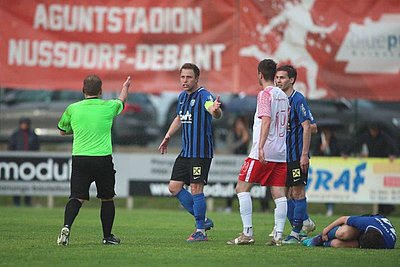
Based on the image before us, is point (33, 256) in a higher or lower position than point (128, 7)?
lower

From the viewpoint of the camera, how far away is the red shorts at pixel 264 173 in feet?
39.7

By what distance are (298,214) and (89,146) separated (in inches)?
110

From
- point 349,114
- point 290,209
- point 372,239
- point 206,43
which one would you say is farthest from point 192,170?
point 349,114

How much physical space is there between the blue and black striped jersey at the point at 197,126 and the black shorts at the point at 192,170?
7 centimetres

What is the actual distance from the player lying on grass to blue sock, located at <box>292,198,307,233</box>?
2.58 feet

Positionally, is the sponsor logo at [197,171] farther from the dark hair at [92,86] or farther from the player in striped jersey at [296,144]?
the dark hair at [92,86]

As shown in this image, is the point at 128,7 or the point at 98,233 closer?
the point at 98,233

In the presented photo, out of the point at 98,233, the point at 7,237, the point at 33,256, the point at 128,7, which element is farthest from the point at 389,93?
the point at 33,256

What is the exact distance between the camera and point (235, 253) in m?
11.2

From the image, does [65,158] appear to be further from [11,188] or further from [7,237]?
[7,237]

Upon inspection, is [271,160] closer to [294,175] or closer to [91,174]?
[294,175]

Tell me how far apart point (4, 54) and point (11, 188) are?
307 cm

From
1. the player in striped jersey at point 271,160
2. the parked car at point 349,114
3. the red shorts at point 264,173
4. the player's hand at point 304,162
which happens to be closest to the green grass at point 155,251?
the player in striped jersey at point 271,160

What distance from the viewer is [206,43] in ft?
69.8
